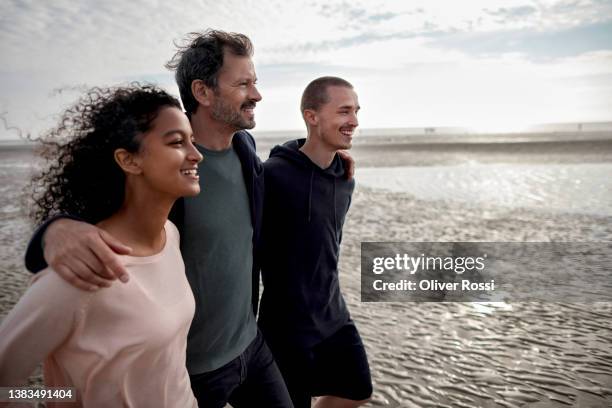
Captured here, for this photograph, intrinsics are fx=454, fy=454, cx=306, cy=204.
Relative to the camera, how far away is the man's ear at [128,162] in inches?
78.2

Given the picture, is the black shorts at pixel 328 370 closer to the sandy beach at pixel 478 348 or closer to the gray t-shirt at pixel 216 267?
the gray t-shirt at pixel 216 267

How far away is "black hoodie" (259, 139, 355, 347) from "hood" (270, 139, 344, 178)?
88 millimetres

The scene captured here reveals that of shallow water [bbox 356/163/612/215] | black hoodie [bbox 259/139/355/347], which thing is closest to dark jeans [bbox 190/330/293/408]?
black hoodie [bbox 259/139/355/347]

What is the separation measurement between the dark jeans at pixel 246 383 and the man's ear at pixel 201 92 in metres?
1.61

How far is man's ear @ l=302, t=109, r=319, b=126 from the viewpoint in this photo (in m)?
3.92

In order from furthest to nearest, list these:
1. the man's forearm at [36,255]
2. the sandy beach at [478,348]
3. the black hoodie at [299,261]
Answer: the sandy beach at [478,348]
the black hoodie at [299,261]
the man's forearm at [36,255]

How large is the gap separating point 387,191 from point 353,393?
15081 millimetres

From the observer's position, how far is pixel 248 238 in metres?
2.91

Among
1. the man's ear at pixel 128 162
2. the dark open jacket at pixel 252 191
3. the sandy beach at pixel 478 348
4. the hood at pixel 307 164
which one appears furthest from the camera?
the sandy beach at pixel 478 348

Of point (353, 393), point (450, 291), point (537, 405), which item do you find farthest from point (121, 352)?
point (450, 291)

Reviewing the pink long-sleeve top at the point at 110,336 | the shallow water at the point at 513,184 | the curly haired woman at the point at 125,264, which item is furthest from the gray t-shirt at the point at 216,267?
the shallow water at the point at 513,184

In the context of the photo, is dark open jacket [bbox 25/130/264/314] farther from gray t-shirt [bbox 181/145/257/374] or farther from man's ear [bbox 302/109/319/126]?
man's ear [bbox 302/109/319/126]

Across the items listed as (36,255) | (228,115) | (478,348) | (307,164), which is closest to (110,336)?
(36,255)

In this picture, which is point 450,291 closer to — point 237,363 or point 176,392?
point 237,363
